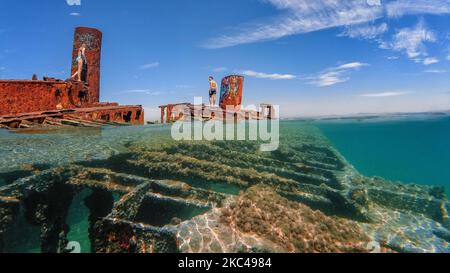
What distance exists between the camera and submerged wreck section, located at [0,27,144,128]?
1015 centimetres

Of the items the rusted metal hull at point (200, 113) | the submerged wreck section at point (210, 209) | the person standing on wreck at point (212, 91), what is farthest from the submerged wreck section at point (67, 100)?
the person standing on wreck at point (212, 91)

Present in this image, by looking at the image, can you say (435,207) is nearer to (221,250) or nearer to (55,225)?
(221,250)

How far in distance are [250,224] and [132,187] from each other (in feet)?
13.4

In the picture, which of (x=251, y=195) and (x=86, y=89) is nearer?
(x=251, y=195)

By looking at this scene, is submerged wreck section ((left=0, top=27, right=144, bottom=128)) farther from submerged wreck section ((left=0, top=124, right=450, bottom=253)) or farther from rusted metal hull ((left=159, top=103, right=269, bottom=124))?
submerged wreck section ((left=0, top=124, right=450, bottom=253))

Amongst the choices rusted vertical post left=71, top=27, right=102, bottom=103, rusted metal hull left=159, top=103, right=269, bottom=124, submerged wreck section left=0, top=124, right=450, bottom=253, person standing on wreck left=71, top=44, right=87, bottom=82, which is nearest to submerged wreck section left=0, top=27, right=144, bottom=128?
rusted vertical post left=71, top=27, right=102, bottom=103

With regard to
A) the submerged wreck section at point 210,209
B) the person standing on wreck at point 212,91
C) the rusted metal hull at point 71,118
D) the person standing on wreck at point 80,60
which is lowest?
the submerged wreck section at point 210,209

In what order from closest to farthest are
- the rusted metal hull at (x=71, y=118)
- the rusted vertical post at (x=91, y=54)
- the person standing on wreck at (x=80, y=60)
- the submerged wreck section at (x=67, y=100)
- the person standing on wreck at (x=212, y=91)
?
the rusted metal hull at (x=71, y=118) < the submerged wreck section at (x=67, y=100) < the person standing on wreck at (x=80, y=60) < the rusted vertical post at (x=91, y=54) < the person standing on wreck at (x=212, y=91)

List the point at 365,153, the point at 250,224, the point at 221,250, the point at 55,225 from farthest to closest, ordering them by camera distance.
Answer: the point at 365,153 < the point at 55,225 < the point at 250,224 < the point at 221,250

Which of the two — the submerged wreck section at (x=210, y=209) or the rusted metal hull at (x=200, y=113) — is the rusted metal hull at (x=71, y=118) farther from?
the submerged wreck section at (x=210, y=209)

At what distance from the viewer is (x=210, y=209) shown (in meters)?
6.91

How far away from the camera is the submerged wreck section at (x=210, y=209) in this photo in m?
5.76
